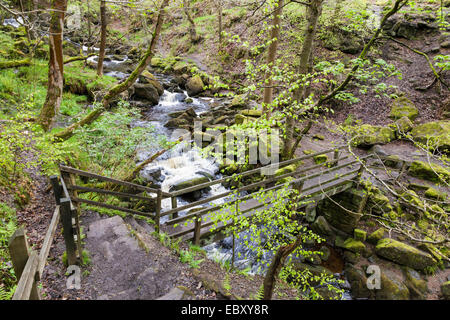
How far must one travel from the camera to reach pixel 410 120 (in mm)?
12930

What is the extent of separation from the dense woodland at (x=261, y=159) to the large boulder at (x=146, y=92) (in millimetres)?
74

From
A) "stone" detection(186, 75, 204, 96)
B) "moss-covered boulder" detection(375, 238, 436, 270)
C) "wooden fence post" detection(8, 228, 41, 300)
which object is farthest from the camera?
→ "stone" detection(186, 75, 204, 96)

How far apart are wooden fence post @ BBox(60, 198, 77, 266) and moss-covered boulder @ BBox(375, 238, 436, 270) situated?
9374 millimetres

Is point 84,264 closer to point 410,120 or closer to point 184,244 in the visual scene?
point 184,244

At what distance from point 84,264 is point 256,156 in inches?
298

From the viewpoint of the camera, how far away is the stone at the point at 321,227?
31.5 ft

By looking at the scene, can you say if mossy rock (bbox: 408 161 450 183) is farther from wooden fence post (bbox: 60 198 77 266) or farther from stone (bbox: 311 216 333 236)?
wooden fence post (bbox: 60 198 77 266)

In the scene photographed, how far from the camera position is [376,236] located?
8.93 meters

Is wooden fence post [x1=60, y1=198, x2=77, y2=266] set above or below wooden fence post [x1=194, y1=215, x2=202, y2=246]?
above

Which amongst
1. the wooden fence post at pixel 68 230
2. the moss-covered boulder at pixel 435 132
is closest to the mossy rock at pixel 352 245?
the moss-covered boulder at pixel 435 132

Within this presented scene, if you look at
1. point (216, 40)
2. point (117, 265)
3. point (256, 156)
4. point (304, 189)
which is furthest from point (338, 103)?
point (216, 40)

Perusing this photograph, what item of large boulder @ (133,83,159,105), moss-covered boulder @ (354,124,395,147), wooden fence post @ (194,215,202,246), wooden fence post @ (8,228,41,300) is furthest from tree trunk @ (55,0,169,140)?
moss-covered boulder @ (354,124,395,147)

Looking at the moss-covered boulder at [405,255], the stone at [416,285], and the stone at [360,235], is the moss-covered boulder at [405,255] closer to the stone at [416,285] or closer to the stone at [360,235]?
the stone at [416,285]

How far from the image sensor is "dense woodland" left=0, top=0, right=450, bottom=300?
4.92 metres
